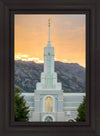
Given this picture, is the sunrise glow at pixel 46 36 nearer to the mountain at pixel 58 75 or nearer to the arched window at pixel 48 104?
the mountain at pixel 58 75

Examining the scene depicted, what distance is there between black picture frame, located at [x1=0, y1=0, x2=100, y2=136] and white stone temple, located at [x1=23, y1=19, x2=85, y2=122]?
0.68m

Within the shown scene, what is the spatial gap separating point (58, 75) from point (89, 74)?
2.50 feet

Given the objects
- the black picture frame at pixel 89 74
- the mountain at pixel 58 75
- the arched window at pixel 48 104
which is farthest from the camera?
the arched window at pixel 48 104

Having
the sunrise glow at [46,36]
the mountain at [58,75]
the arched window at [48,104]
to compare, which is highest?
the sunrise glow at [46,36]

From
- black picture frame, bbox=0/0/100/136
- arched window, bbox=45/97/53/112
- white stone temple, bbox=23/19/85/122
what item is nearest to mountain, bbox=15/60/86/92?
white stone temple, bbox=23/19/85/122

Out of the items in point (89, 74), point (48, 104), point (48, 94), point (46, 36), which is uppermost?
point (46, 36)

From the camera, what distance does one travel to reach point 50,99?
1.84 meters

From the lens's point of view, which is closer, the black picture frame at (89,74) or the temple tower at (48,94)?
the black picture frame at (89,74)

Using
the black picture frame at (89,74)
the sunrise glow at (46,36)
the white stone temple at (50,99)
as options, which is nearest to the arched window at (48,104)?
the white stone temple at (50,99)

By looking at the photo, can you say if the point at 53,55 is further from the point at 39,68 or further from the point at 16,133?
the point at 16,133

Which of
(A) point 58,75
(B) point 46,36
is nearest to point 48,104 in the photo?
(A) point 58,75

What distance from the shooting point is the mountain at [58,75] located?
1.51 metres

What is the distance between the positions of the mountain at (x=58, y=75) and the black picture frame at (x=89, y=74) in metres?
0.61

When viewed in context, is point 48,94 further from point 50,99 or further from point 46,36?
point 46,36
